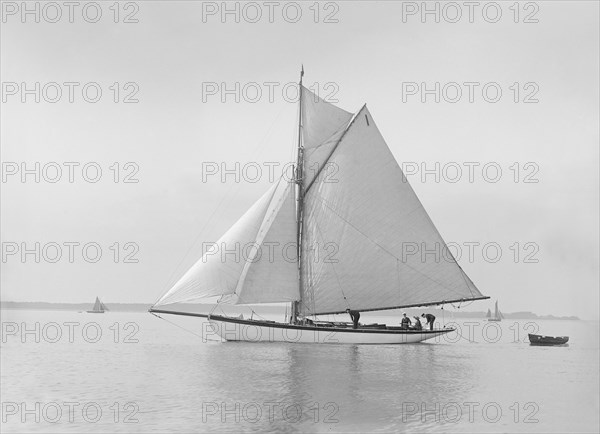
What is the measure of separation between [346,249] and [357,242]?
1.03m

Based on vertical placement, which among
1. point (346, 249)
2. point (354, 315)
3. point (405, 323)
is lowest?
point (405, 323)

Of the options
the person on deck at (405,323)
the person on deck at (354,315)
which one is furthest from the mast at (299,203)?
the person on deck at (405,323)

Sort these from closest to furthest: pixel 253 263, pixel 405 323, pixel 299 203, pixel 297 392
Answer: pixel 297 392 < pixel 253 263 < pixel 299 203 < pixel 405 323

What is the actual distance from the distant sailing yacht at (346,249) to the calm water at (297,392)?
4.64 meters

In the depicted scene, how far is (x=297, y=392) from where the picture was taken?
1148 inches

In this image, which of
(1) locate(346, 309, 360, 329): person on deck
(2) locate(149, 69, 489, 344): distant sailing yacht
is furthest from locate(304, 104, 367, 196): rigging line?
(1) locate(346, 309, 360, 329): person on deck

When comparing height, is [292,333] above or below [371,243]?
below

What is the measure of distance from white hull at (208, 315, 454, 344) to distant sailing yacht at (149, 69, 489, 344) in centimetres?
8

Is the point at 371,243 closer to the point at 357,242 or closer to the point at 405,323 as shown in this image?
the point at 357,242

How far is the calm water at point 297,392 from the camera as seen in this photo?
925 inches

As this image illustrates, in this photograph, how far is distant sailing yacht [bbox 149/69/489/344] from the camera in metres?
52.3

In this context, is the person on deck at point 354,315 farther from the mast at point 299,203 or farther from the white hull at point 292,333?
the mast at point 299,203

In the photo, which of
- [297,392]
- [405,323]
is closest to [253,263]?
[405,323]

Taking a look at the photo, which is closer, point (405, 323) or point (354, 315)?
point (354, 315)
